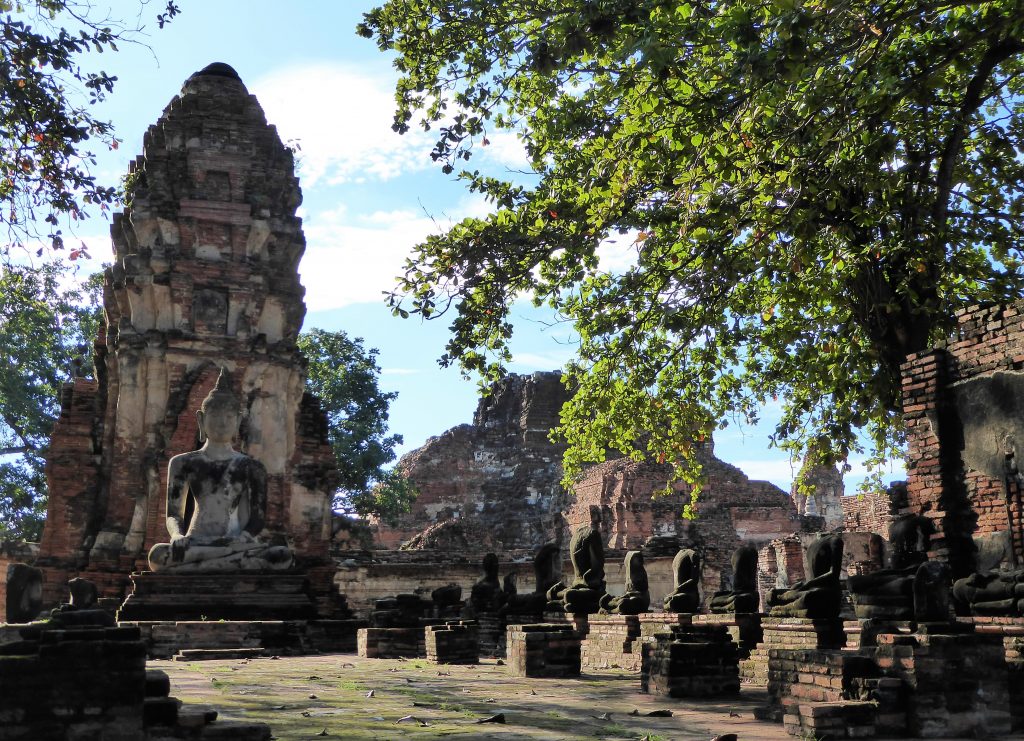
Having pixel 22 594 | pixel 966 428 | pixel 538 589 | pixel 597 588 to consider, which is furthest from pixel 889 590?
pixel 538 589

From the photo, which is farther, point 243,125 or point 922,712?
point 243,125

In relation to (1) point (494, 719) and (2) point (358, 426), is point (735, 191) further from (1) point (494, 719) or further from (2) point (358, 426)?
(2) point (358, 426)

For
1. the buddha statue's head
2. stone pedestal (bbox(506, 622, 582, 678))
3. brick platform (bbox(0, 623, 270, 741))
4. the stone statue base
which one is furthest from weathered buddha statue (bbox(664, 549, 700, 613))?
brick platform (bbox(0, 623, 270, 741))

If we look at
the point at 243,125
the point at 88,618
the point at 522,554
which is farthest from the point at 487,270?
the point at 522,554

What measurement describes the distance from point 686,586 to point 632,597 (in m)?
0.75

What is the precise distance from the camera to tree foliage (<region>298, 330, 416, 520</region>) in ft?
92.7

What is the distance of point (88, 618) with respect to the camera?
479cm

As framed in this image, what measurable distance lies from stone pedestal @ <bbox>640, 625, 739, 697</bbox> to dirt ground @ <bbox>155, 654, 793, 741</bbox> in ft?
0.51

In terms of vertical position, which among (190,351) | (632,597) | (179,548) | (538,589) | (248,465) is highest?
(190,351)

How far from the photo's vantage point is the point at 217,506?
46.4 ft

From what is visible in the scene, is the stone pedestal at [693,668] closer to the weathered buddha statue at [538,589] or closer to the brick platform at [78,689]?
the brick platform at [78,689]

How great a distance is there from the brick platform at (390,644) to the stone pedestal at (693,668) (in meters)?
4.60

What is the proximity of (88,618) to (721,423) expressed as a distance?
435 inches

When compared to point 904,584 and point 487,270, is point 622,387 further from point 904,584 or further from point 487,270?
point 904,584
